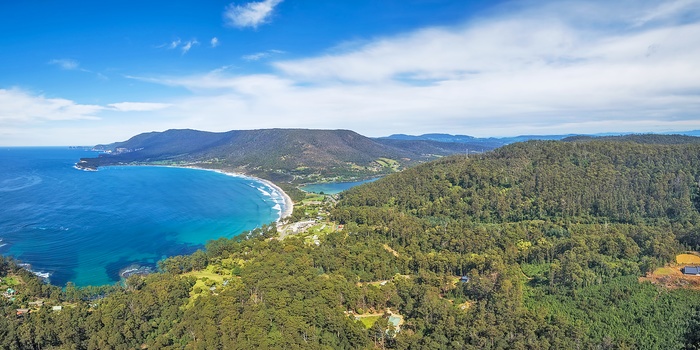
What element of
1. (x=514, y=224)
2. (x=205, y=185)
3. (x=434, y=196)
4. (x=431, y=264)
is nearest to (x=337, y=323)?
(x=431, y=264)

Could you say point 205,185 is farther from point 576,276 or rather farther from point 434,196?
point 576,276

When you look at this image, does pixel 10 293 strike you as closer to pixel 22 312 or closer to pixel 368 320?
pixel 22 312

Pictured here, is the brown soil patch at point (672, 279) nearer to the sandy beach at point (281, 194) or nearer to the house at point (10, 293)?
the sandy beach at point (281, 194)

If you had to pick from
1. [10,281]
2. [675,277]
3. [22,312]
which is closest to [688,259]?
[675,277]

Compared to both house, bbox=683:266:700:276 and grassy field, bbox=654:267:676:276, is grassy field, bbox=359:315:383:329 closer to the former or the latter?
grassy field, bbox=654:267:676:276

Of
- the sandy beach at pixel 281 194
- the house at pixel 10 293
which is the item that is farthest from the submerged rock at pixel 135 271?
the sandy beach at pixel 281 194

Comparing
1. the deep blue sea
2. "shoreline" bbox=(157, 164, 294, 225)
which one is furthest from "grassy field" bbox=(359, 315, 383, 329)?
"shoreline" bbox=(157, 164, 294, 225)
